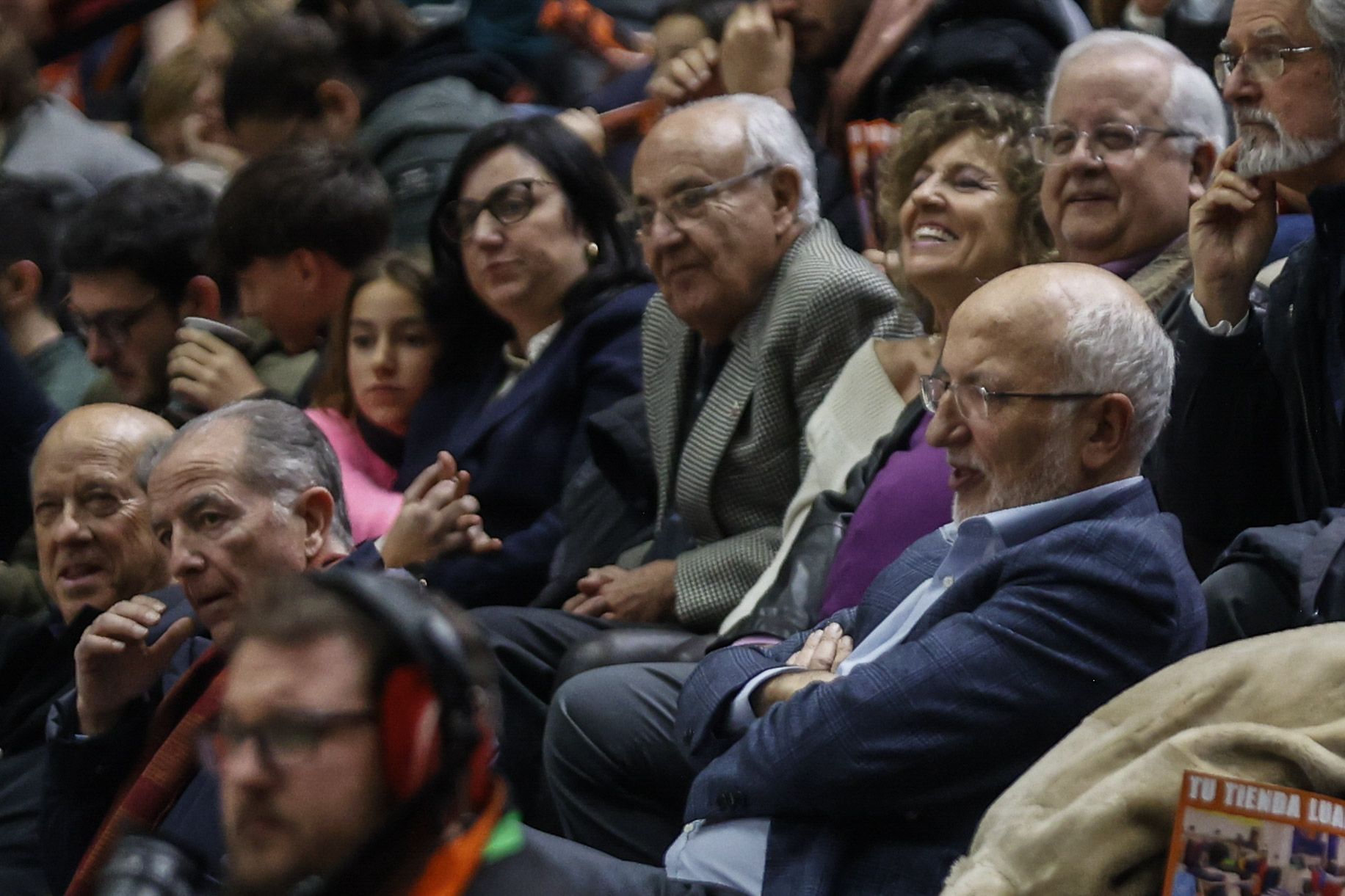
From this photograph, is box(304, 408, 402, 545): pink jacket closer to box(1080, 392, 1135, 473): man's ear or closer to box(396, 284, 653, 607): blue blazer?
box(396, 284, 653, 607): blue blazer

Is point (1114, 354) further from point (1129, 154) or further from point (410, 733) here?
point (410, 733)

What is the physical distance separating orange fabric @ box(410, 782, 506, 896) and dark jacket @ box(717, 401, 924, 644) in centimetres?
164

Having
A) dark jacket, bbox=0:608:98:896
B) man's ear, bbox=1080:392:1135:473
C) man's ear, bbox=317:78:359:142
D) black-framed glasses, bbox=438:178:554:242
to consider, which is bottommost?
dark jacket, bbox=0:608:98:896

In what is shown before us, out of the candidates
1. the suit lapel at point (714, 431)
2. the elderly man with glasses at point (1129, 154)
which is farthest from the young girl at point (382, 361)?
the elderly man with glasses at point (1129, 154)

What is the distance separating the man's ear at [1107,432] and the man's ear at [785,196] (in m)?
1.43

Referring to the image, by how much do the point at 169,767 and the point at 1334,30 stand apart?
2.06 m

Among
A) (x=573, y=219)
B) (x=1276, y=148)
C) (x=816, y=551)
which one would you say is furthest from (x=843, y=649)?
(x=573, y=219)

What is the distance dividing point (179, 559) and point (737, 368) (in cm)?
114

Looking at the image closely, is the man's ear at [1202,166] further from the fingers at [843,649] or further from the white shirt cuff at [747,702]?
the white shirt cuff at [747,702]

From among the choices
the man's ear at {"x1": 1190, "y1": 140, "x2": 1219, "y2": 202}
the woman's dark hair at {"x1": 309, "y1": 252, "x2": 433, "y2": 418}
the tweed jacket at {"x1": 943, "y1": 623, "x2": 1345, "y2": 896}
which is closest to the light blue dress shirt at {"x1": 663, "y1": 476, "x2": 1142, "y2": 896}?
the tweed jacket at {"x1": 943, "y1": 623, "x2": 1345, "y2": 896}

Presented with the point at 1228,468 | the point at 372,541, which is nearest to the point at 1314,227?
the point at 1228,468

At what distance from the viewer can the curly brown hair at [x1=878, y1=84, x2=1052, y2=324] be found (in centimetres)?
391

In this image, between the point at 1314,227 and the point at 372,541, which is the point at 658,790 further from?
the point at 1314,227

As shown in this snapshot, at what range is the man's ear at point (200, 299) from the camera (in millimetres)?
5043
